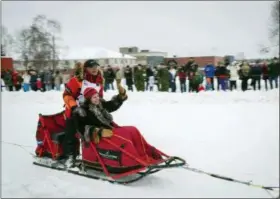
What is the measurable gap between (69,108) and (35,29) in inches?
1313

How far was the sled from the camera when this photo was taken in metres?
4.66

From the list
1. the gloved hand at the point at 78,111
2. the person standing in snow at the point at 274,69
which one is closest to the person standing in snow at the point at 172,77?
the person standing in snow at the point at 274,69

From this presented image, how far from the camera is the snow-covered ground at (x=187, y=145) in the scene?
444cm

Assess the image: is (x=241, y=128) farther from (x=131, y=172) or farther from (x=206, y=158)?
(x=131, y=172)

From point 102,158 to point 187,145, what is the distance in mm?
2086

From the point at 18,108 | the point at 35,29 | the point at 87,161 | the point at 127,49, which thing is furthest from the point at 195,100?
the point at 127,49

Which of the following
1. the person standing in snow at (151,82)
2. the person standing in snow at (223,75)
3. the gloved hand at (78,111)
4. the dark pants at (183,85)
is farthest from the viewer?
the person standing in snow at (151,82)

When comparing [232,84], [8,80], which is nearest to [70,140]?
[232,84]

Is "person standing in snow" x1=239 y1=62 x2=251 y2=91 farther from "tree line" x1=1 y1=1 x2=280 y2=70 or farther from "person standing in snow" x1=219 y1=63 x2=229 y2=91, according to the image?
"tree line" x1=1 y1=1 x2=280 y2=70

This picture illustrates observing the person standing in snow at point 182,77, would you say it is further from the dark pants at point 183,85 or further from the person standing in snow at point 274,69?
the person standing in snow at point 274,69

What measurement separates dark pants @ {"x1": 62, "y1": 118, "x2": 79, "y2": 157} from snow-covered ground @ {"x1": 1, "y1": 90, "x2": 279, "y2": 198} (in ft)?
1.15

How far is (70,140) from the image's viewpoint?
17.7 feet

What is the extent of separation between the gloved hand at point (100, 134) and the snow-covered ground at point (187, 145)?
564 mm

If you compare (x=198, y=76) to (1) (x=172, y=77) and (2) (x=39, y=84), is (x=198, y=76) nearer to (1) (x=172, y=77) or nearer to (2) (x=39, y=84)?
(1) (x=172, y=77)
